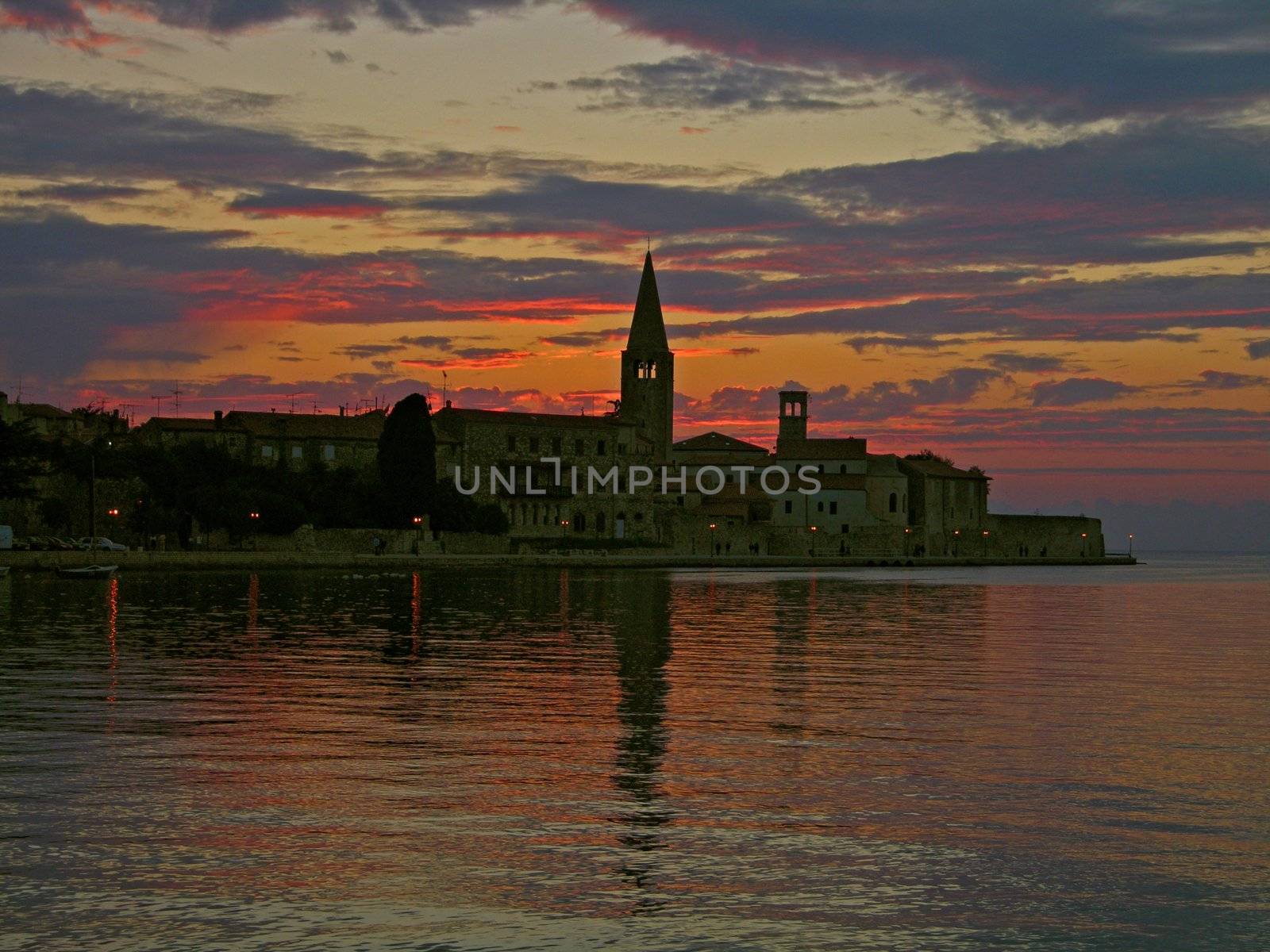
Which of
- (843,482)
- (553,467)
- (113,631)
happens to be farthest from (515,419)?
(113,631)

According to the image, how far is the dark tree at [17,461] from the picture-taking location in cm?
5828

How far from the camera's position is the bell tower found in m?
91.3

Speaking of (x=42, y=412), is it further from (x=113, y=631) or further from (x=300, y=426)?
(x=113, y=631)

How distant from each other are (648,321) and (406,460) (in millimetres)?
28817

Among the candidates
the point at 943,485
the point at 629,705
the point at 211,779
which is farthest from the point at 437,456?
the point at 211,779

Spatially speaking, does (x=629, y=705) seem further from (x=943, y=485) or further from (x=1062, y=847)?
(x=943, y=485)

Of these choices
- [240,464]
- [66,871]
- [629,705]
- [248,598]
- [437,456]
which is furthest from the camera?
[437,456]

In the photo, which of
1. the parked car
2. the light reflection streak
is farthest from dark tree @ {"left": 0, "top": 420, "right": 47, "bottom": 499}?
the light reflection streak

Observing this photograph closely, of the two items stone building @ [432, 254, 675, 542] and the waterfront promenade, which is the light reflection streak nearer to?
the waterfront promenade

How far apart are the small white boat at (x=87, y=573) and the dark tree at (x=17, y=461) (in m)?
7.33

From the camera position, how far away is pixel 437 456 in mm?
77375

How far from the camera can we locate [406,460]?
66500 millimetres

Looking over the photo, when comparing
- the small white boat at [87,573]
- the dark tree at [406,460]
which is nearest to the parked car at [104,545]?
the small white boat at [87,573]

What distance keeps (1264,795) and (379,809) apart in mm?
6697
